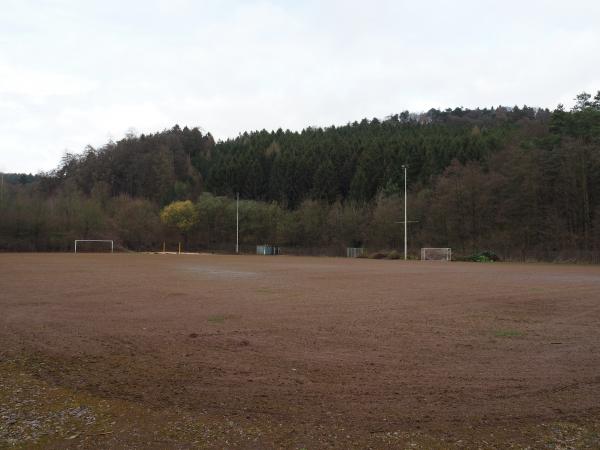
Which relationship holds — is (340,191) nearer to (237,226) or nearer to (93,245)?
(237,226)

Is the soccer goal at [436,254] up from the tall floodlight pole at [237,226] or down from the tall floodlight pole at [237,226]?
down

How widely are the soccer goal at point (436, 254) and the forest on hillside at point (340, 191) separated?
10.4 ft

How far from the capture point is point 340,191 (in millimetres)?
101062

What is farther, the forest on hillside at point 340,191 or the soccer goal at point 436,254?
the soccer goal at point 436,254

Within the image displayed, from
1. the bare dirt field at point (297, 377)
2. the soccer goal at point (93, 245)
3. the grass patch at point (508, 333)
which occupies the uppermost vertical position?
the soccer goal at point (93, 245)

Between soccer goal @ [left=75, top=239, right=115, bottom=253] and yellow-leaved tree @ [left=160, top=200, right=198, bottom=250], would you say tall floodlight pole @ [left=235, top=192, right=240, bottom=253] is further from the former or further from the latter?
soccer goal @ [left=75, top=239, right=115, bottom=253]

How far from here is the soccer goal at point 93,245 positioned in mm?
76875

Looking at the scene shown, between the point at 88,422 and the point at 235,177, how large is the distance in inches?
4357

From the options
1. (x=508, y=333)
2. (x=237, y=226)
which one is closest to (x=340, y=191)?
(x=237, y=226)

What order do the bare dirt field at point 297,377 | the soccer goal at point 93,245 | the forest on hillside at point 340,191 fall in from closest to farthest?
the bare dirt field at point 297,377, the forest on hillside at point 340,191, the soccer goal at point 93,245

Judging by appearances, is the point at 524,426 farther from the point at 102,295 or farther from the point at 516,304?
the point at 102,295

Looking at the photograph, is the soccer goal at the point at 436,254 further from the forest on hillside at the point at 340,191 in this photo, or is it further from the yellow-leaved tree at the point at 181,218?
the yellow-leaved tree at the point at 181,218

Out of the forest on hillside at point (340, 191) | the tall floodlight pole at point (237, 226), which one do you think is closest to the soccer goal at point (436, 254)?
the forest on hillside at point (340, 191)

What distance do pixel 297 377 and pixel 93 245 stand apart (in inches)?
3075
